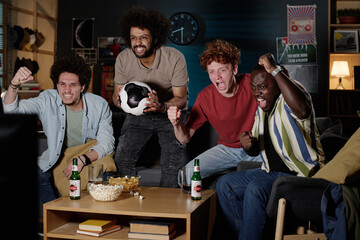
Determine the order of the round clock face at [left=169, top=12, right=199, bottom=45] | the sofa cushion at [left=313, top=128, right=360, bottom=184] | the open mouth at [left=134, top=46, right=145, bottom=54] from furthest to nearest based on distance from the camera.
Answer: the round clock face at [left=169, top=12, right=199, bottom=45]
the open mouth at [left=134, top=46, right=145, bottom=54]
the sofa cushion at [left=313, top=128, right=360, bottom=184]

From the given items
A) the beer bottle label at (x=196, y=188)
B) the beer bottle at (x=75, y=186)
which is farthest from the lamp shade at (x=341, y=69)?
the beer bottle at (x=75, y=186)

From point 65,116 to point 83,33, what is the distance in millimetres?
3848

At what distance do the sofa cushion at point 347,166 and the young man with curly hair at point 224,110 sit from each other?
1282 millimetres

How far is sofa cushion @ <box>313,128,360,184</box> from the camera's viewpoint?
1.83m

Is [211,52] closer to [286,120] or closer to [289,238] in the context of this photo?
[286,120]

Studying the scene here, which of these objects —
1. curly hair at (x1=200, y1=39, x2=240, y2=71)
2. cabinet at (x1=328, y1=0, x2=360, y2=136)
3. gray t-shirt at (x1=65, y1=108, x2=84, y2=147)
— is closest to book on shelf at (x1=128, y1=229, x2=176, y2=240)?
gray t-shirt at (x1=65, y1=108, x2=84, y2=147)

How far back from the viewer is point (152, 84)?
3.65 metres

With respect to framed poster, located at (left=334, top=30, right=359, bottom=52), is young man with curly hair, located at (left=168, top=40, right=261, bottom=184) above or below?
below

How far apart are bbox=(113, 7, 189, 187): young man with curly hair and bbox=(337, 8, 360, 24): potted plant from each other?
3.15 metres

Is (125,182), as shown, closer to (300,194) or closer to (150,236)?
(150,236)

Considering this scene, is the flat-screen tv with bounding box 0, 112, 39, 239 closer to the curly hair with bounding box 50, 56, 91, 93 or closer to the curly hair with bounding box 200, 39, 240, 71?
the curly hair with bounding box 200, 39, 240, 71

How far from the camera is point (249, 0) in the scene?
6.44m

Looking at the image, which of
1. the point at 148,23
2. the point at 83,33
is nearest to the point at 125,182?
the point at 148,23

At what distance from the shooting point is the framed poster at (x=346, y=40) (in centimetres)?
605
